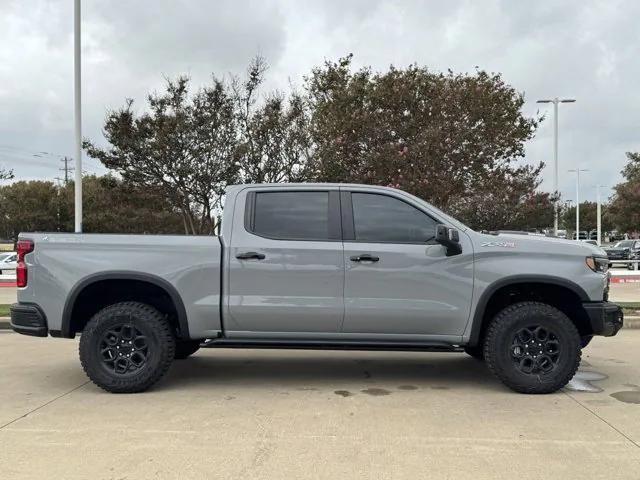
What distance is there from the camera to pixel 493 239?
552 cm

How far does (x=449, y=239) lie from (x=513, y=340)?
117 centimetres

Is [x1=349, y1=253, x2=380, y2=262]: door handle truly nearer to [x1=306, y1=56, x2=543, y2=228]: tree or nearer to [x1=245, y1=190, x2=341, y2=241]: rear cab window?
[x1=245, y1=190, x2=341, y2=241]: rear cab window

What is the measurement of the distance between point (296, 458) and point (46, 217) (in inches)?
1880

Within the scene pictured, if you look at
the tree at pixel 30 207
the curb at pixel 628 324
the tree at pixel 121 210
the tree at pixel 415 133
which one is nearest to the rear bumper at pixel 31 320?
the curb at pixel 628 324

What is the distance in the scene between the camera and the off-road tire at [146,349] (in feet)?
18.1

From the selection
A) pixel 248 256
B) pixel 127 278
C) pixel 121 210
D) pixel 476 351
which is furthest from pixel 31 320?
pixel 121 210

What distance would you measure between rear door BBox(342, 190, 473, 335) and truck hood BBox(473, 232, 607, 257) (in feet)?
0.53

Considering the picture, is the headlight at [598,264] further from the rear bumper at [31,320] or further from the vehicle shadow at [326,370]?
the rear bumper at [31,320]

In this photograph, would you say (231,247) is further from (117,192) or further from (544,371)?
(117,192)

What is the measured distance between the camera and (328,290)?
5.46 metres

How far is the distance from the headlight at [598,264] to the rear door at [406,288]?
1.13 meters

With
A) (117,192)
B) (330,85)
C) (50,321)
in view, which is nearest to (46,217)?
(117,192)

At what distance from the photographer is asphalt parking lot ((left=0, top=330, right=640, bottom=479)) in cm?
380

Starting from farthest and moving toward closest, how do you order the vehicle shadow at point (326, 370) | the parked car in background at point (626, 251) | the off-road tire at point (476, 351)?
1. the parked car in background at point (626, 251)
2. the off-road tire at point (476, 351)
3. the vehicle shadow at point (326, 370)
